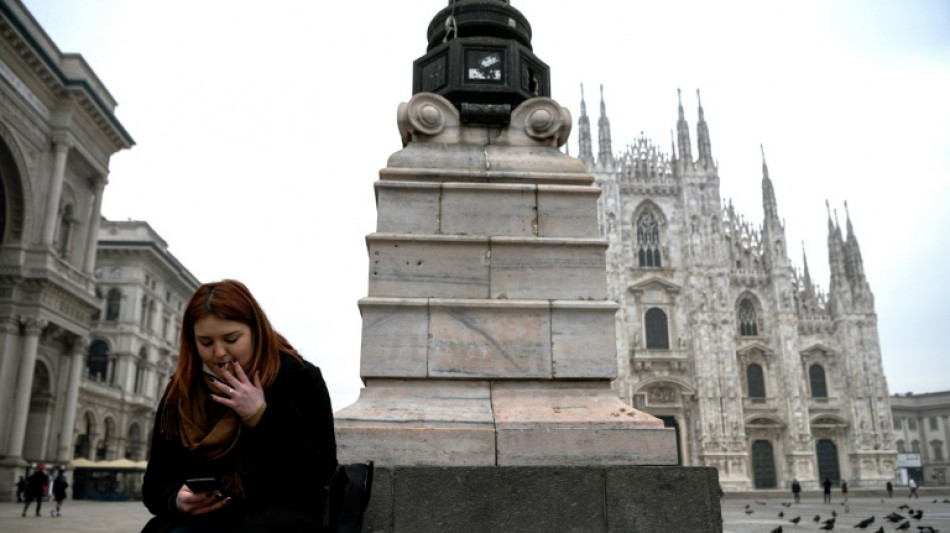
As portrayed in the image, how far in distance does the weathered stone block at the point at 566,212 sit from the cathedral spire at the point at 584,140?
4244 cm

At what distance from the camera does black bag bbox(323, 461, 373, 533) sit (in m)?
2.40

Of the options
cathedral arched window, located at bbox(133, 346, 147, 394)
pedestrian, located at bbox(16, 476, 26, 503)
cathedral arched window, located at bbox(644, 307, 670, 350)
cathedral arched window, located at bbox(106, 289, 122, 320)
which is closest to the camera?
pedestrian, located at bbox(16, 476, 26, 503)

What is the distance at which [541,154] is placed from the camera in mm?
6004

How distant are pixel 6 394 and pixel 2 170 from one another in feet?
24.6

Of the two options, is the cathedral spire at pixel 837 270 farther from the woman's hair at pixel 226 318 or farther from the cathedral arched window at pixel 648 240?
the woman's hair at pixel 226 318

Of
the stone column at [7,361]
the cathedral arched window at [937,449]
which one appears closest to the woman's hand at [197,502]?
the stone column at [7,361]

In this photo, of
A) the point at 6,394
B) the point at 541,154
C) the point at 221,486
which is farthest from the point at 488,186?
the point at 6,394

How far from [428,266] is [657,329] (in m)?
41.6

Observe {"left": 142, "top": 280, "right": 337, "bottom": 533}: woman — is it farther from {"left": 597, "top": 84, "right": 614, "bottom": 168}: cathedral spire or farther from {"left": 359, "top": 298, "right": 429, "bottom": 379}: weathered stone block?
{"left": 597, "top": 84, "right": 614, "bottom": 168}: cathedral spire

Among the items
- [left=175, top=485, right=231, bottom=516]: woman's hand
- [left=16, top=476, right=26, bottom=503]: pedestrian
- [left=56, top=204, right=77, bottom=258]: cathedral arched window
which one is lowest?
[left=16, top=476, right=26, bottom=503]: pedestrian

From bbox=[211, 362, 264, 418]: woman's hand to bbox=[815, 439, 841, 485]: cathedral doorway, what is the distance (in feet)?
157

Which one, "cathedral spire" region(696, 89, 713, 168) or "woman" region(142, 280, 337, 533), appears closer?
"woman" region(142, 280, 337, 533)

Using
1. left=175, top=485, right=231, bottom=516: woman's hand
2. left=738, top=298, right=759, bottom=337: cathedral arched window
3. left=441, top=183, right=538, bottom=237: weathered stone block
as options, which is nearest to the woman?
left=175, top=485, right=231, bottom=516: woman's hand

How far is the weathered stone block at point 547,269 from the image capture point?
214 inches
